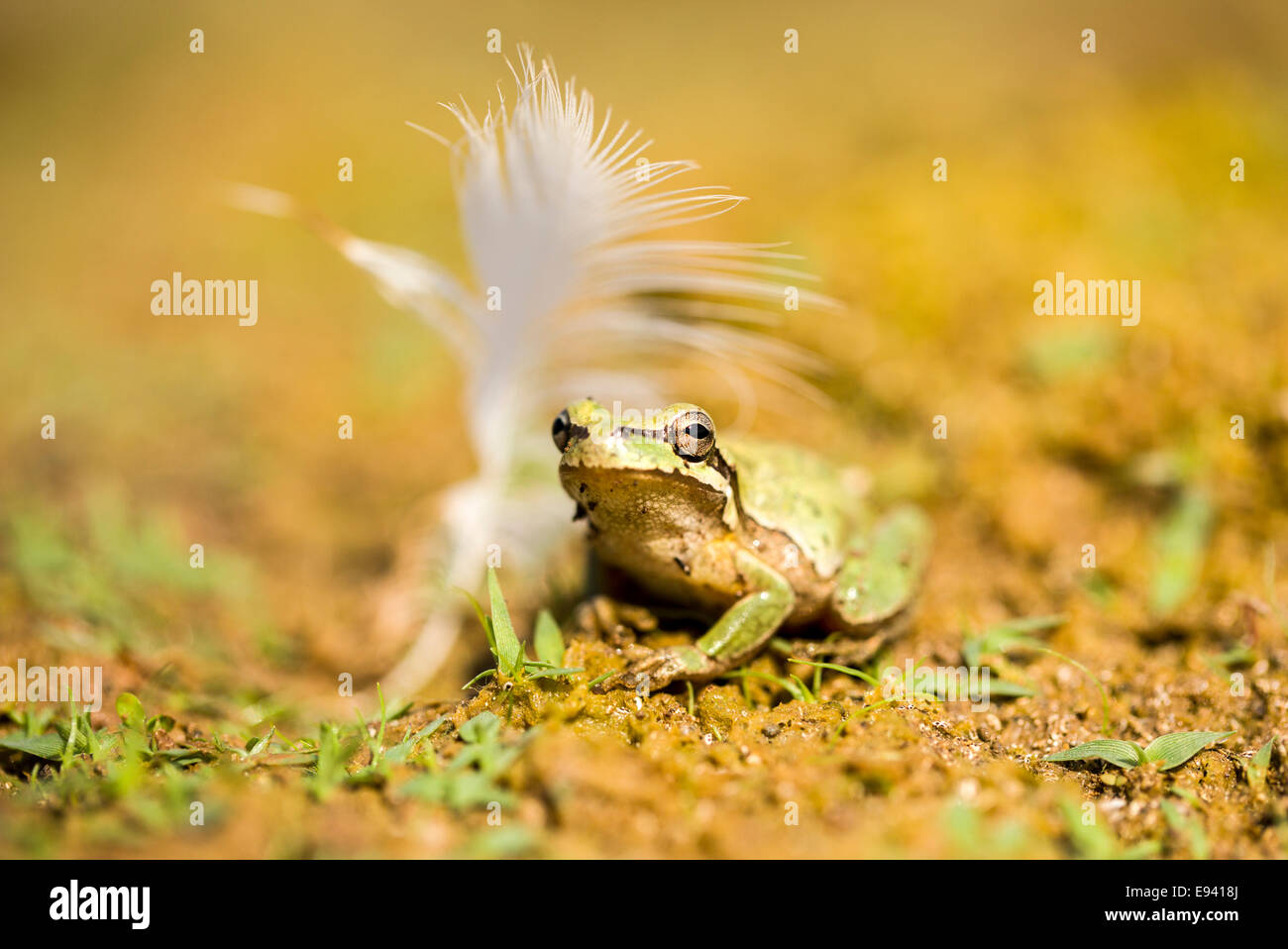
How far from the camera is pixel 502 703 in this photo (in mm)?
3617

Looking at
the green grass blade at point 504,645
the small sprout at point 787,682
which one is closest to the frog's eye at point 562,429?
the green grass blade at point 504,645

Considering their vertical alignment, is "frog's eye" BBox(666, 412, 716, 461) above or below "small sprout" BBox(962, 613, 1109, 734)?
above

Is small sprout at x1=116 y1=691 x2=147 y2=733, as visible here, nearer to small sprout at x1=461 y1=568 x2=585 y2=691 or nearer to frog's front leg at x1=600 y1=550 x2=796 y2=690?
small sprout at x1=461 y1=568 x2=585 y2=691

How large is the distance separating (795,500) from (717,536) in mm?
494

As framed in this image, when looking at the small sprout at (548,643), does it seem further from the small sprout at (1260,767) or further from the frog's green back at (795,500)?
the small sprout at (1260,767)

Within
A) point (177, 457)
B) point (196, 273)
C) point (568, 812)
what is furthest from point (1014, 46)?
point (568, 812)

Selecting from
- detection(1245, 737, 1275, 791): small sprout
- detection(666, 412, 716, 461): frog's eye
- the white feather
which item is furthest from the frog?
detection(1245, 737, 1275, 791): small sprout

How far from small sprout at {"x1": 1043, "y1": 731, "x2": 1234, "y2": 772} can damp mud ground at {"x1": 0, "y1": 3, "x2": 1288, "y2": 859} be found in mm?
75

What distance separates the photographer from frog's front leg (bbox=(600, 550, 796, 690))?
366 centimetres

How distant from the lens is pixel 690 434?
362 cm

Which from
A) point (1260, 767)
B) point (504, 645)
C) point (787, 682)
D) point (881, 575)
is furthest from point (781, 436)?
point (1260, 767)

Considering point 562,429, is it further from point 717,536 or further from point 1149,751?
point 1149,751
